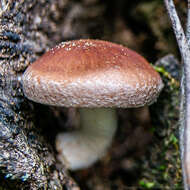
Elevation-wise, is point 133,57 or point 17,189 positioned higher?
point 133,57

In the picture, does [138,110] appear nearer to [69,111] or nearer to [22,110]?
[69,111]

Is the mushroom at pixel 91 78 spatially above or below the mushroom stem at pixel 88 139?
above

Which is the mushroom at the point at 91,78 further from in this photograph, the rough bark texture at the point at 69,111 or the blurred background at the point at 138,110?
the blurred background at the point at 138,110

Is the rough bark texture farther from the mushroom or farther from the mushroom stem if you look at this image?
the mushroom

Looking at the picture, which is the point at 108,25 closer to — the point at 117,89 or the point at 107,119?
the point at 107,119

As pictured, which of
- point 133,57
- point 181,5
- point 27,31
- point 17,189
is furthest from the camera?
point 181,5

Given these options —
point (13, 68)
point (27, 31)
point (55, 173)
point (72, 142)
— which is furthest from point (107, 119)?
point (27, 31)

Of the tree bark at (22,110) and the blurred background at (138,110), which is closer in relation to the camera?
the tree bark at (22,110)

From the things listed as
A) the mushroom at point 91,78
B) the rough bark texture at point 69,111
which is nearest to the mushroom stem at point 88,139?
the rough bark texture at point 69,111

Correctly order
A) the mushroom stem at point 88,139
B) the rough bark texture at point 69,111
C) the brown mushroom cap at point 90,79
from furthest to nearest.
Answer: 1. the mushroom stem at point 88,139
2. the rough bark texture at point 69,111
3. the brown mushroom cap at point 90,79
